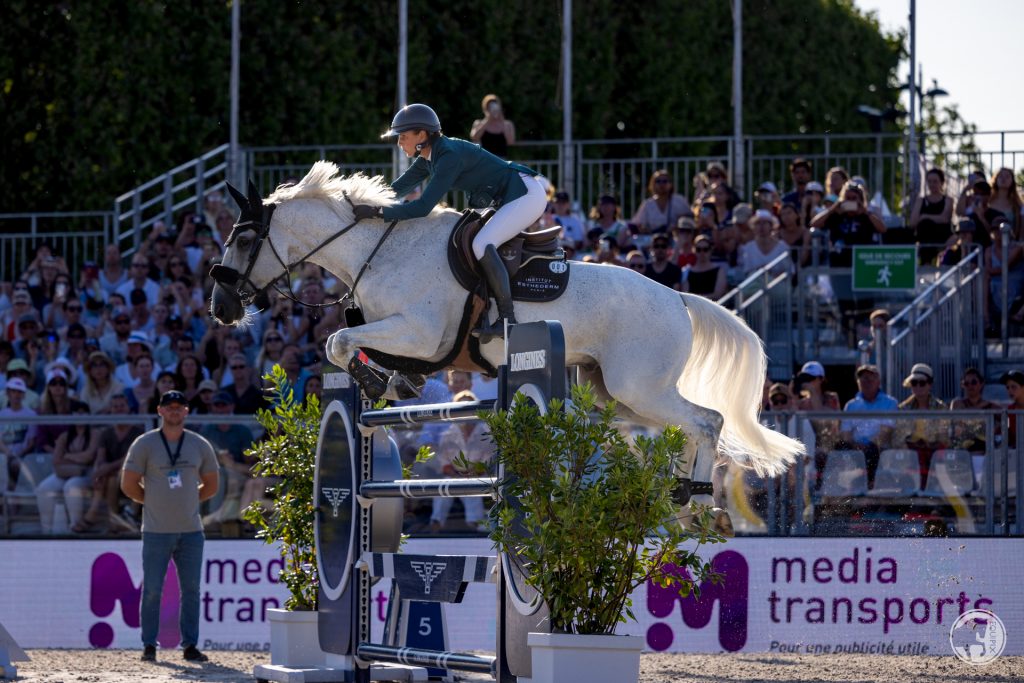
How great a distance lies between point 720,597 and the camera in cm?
1052

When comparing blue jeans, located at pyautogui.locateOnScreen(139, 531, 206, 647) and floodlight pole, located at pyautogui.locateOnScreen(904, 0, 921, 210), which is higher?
floodlight pole, located at pyautogui.locateOnScreen(904, 0, 921, 210)

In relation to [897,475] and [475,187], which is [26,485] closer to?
[475,187]

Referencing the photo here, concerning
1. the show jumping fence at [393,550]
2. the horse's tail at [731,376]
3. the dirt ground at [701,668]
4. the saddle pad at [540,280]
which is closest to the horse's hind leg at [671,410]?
the horse's tail at [731,376]

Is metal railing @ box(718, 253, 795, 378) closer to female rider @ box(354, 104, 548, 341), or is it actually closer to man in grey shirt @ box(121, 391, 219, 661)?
man in grey shirt @ box(121, 391, 219, 661)

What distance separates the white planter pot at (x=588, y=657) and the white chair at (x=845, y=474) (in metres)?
4.47

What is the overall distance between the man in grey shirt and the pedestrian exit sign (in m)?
5.72

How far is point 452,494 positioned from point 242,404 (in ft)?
21.0

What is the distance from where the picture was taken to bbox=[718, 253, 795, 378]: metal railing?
1341 cm

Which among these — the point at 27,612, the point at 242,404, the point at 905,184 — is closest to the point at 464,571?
the point at 27,612

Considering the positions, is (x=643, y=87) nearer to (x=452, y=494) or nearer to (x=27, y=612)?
(x=27, y=612)

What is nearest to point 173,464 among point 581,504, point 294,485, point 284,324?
point 294,485

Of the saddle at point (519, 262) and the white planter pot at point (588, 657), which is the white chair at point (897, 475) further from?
the white planter pot at point (588, 657)

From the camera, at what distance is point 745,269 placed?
14.3 metres

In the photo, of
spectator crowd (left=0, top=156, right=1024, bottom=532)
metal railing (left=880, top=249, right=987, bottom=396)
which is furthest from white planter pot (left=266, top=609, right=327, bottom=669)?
metal railing (left=880, top=249, right=987, bottom=396)
